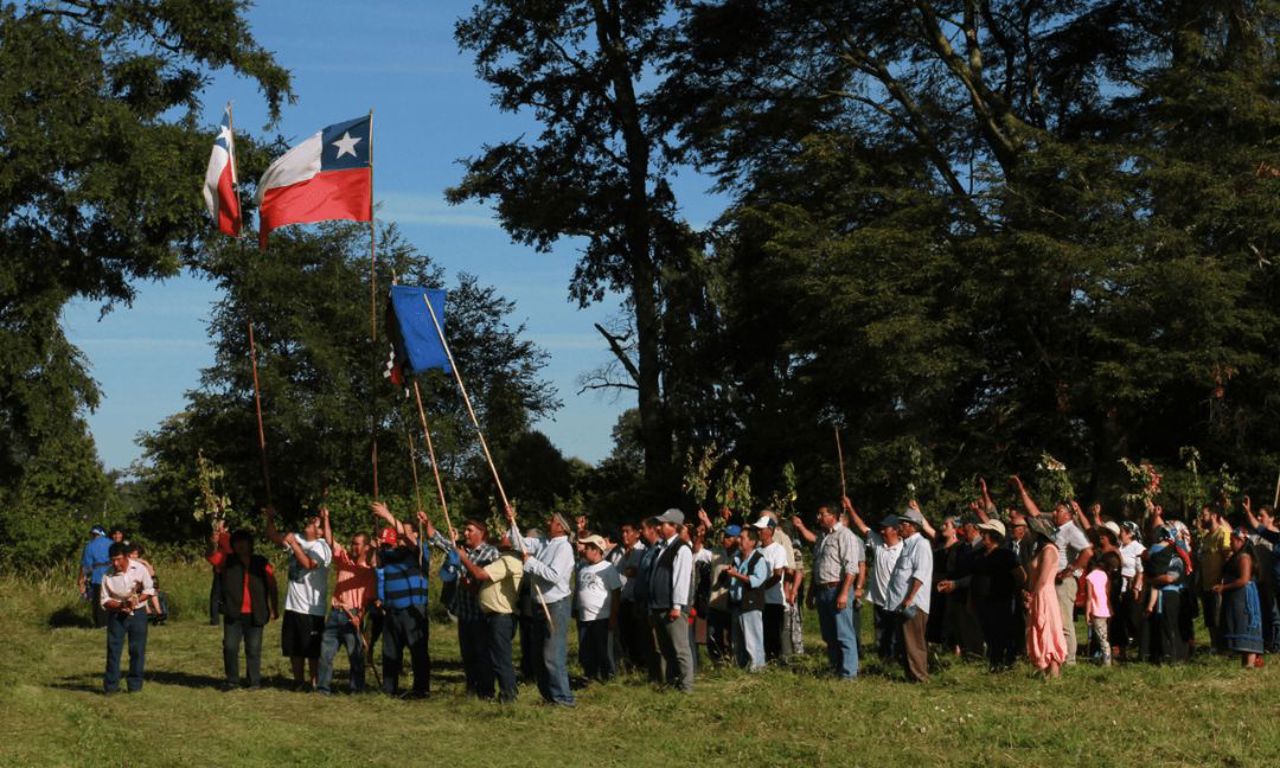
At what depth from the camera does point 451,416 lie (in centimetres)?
4822

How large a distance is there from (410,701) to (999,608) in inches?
225

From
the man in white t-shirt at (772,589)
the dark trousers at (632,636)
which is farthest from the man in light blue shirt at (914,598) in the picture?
the dark trousers at (632,636)

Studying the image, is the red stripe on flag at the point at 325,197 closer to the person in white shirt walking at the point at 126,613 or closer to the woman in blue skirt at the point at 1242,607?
the person in white shirt walking at the point at 126,613

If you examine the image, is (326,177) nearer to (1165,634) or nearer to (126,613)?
(126,613)

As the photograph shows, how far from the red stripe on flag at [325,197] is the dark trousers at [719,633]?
590 cm

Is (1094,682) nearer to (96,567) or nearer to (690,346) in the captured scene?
(96,567)

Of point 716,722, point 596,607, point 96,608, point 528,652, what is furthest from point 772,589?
point 96,608

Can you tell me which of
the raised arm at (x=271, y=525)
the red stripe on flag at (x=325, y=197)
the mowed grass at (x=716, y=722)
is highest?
the red stripe on flag at (x=325, y=197)

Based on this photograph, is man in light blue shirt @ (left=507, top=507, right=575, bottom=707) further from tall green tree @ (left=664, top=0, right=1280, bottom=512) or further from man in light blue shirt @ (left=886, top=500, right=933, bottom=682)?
tall green tree @ (left=664, top=0, right=1280, bottom=512)

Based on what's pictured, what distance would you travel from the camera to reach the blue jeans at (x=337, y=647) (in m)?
16.1

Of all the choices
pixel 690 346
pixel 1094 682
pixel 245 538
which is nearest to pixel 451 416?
pixel 690 346

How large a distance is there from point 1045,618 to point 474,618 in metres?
5.25

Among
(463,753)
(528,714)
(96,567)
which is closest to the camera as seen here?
(463,753)

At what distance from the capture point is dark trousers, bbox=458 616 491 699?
14969mm
